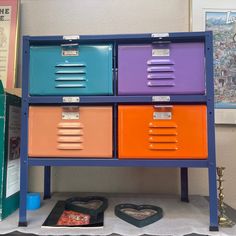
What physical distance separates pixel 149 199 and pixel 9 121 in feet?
2.74

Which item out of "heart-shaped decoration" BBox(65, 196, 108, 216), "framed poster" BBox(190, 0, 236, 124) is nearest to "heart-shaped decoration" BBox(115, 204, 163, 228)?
"heart-shaped decoration" BBox(65, 196, 108, 216)

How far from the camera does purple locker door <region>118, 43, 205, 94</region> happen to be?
102 cm

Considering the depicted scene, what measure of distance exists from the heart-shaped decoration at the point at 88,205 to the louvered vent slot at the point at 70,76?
0.55 m

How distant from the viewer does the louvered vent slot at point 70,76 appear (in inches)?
41.4

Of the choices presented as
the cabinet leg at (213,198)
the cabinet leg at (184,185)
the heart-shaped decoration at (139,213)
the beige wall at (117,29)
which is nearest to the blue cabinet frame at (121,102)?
the cabinet leg at (213,198)

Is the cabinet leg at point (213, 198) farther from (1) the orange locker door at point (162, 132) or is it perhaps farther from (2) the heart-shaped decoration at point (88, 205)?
(2) the heart-shaped decoration at point (88, 205)

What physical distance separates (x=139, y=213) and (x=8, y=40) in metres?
1.30

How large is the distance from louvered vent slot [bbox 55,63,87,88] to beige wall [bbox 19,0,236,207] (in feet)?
2.13

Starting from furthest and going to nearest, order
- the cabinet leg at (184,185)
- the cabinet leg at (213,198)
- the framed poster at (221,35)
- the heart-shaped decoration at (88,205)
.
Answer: the framed poster at (221,35) → the cabinet leg at (184,185) → the heart-shaped decoration at (88,205) → the cabinet leg at (213,198)

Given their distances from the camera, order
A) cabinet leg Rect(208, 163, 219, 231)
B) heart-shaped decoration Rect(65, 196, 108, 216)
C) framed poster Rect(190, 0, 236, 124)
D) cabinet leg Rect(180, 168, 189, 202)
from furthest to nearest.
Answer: framed poster Rect(190, 0, 236, 124) → cabinet leg Rect(180, 168, 189, 202) → heart-shaped decoration Rect(65, 196, 108, 216) → cabinet leg Rect(208, 163, 219, 231)

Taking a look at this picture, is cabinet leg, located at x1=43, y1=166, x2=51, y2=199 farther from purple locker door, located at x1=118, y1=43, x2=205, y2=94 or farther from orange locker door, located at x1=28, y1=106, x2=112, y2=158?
purple locker door, located at x1=118, y1=43, x2=205, y2=94

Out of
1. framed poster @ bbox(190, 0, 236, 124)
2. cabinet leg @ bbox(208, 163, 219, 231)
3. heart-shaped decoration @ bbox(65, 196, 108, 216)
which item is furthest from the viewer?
framed poster @ bbox(190, 0, 236, 124)

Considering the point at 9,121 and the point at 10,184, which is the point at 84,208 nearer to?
the point at 10,184

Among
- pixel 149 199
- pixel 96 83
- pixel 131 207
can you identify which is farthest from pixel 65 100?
pixel 149 199
